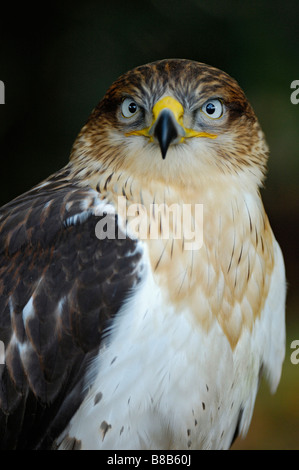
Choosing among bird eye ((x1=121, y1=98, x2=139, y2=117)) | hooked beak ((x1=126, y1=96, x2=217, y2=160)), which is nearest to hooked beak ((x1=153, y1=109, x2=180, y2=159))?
hooked beak ((x1=126, y1=96, x2=217, y2=160))

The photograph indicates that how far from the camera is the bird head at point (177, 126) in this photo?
6.25 ft

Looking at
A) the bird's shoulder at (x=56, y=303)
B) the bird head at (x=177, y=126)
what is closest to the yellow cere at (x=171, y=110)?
the bird head at (x=177, y=126)

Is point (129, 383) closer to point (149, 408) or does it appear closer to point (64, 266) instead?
point (149, 408)

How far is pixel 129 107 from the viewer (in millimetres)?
1964

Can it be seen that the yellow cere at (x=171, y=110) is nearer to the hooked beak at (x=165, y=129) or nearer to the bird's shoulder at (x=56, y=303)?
the hooked beak at (x=165, y=129)

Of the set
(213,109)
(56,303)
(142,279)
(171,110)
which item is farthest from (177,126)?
(56,303)

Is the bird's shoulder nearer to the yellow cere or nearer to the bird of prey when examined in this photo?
the bird of prey

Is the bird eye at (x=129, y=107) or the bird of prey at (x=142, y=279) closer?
the bird of prey at (x=142, y=279)

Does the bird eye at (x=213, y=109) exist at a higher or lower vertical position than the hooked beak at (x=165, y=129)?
higher

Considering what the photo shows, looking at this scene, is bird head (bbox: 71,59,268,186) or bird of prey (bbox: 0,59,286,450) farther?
bird head (bbox: 71,59,268,186)

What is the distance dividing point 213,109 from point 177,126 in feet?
0.58

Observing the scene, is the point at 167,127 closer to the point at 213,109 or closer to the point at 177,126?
the point at 177,126

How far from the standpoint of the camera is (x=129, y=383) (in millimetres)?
1785

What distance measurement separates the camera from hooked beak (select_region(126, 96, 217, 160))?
70.6 inches
